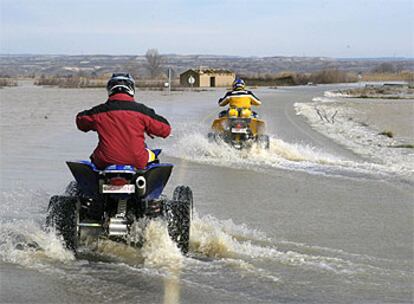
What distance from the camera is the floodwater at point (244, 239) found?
6.39 m

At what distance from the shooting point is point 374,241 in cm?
862

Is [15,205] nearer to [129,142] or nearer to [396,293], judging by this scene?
[129,142]

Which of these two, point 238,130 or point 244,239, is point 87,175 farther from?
point 238,130

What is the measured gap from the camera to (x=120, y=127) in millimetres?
7168

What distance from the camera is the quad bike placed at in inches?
274

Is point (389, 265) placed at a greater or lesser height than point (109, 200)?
lesser

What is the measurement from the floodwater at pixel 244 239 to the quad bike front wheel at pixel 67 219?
0.10 m

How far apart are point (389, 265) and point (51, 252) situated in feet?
11.5

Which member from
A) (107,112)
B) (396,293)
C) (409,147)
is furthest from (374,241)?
(409,147)

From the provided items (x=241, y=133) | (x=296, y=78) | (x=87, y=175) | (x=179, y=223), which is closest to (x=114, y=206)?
(x=87, y=175)

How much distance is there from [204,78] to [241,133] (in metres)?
96.1

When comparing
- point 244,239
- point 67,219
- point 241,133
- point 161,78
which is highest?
point 67,219

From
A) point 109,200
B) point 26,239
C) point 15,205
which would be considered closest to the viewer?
point 109,200

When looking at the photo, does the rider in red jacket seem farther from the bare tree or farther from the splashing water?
the bare tree
